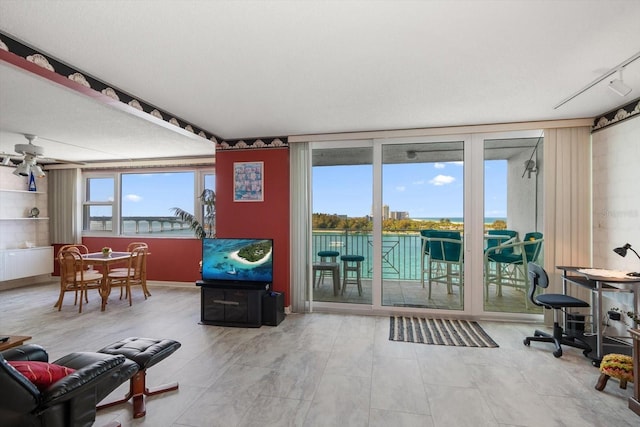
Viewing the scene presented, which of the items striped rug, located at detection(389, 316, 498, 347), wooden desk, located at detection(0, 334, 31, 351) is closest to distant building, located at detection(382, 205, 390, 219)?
striped rug, located at detection(389, 316, 498, 347)

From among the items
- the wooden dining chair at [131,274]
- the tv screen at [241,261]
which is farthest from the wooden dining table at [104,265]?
the tv screen at [241,261]

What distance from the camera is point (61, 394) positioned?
137 cm

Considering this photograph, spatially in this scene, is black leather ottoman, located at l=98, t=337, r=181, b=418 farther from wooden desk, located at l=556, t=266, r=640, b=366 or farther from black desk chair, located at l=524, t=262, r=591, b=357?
wooden desk, located at l=556, t=266, r=640, b=366

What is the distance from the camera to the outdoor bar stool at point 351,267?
4289 millimetres

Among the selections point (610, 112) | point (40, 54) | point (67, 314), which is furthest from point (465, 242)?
point (67, 314)

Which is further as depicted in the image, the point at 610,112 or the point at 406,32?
the point at 610,112

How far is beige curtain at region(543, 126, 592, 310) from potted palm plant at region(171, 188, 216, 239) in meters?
4.79

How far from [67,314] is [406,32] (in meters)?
5.31

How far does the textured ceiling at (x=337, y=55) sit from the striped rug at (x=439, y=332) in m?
2.47

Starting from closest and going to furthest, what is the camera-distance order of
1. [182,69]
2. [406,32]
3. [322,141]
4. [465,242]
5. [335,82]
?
[406,32], [182,69], [335,82], [465,242], [322,141]

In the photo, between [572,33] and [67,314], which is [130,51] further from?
[67,314]

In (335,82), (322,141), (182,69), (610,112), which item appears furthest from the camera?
(322,141)

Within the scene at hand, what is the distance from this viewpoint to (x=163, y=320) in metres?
3.85

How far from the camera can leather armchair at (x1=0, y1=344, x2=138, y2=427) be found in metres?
1.28
